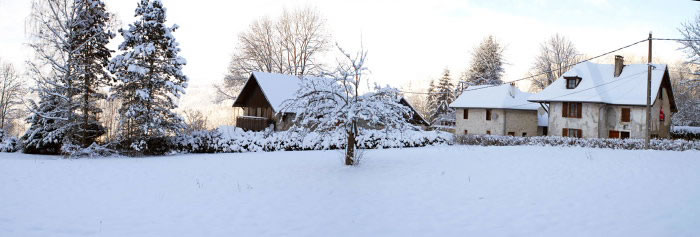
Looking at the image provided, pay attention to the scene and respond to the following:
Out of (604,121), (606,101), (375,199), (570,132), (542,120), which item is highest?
(606,101)

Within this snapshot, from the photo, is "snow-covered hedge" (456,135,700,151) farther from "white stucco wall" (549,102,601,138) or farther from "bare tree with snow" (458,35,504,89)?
"bare tree with snow" (458,35,504,89)

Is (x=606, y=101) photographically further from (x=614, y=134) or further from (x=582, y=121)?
(x=614, y=134)

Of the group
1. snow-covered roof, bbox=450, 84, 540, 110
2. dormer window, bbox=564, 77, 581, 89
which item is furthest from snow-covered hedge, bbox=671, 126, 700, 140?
snow-covered roof, bbox=450, 84, 540, 110

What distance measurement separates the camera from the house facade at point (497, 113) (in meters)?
38.4

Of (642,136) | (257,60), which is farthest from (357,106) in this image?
(257,60)

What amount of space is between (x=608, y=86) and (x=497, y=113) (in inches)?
360

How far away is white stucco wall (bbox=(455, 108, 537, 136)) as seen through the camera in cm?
3841

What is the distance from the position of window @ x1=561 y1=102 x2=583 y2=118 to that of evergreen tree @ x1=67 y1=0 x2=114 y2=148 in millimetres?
31526

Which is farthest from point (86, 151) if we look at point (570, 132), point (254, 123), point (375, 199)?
point (570, 132)

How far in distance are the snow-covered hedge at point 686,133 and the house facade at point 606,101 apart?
110 inches

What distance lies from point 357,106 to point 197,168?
6.94m

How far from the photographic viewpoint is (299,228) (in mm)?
8234

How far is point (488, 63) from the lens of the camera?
5416cm

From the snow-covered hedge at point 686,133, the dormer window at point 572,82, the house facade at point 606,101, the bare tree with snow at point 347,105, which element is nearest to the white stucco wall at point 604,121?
the house facade at point 606,101
